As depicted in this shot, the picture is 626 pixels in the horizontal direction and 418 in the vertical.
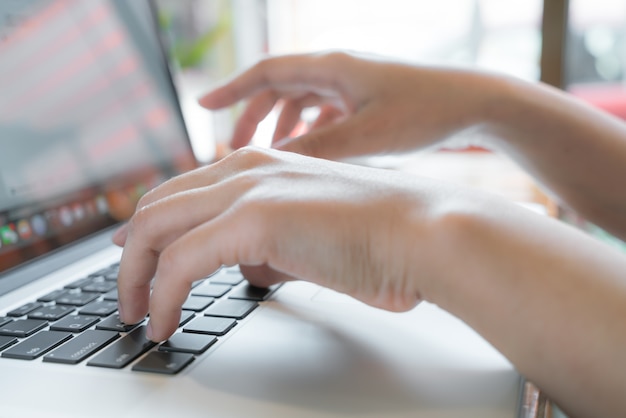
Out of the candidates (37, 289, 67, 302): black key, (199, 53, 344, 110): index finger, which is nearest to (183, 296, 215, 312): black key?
(37, 289, 67, 302): black key

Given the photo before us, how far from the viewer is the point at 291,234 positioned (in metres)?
0.35

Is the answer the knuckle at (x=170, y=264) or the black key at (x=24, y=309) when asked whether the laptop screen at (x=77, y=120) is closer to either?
the black key at (x=24, y=309)

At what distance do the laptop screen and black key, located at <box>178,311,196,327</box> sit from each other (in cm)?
20

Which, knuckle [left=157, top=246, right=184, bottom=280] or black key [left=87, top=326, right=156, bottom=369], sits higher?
knuckle [left=157, top=246, right=184, bottom=280]

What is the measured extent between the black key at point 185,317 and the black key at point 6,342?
104 millimetres

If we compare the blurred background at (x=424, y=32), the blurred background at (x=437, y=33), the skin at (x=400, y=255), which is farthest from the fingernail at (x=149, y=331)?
the blurred background at (x=437, y=33)

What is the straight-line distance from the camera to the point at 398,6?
2027 mm

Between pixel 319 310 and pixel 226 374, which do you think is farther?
pixel 319 310

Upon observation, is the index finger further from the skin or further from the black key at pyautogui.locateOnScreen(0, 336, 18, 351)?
the black key at pyautogui.locateOnScreen(0, 336, 18, 351)

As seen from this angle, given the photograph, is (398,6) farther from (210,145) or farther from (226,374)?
(226,374)

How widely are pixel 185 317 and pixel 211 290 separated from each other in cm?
6

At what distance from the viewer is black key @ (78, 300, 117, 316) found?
17.3 inches

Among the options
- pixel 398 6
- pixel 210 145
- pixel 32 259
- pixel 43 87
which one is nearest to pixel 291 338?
pixel 32 259

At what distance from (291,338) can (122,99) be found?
0.47 m
